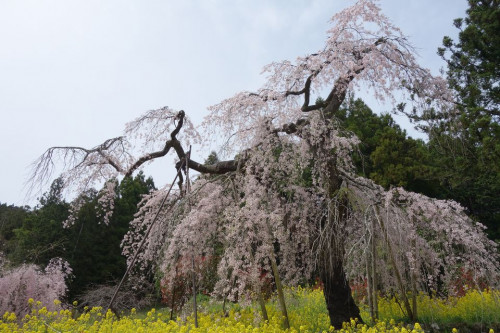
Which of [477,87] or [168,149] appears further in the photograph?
[477,87]

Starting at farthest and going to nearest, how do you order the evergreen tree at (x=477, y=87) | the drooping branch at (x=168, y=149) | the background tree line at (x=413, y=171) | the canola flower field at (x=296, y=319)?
1. the background tree line at (x=413, y=171)
2. the evergreen tree at (x=477, y=87)
3. the drooping branch at (x=168, y=149)
4. the canola flower field at (x=296, y=319)

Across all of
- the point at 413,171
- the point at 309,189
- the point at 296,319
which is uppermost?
the point at 413,171

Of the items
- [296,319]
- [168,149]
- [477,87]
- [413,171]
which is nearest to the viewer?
[296,319]

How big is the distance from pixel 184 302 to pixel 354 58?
16.8 feet

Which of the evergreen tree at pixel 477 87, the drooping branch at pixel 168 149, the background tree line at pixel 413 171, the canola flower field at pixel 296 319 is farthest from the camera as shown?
the background tree line at pixel 413 171

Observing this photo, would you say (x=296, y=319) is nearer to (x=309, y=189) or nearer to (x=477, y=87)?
(x=309, y=189)

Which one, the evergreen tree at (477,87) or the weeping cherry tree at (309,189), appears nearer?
the weeping cherry tree at (309,189)

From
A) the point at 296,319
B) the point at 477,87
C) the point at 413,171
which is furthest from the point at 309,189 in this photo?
the point at 413,171

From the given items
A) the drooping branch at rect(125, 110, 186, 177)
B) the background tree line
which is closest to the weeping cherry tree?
the drooping branch at rect(125, 110, 186, 177)

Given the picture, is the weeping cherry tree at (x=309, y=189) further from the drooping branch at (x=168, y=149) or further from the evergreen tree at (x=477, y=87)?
the evergreen tree at (x=477, y=87)

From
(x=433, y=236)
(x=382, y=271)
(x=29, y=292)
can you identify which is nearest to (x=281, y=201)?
(x=382, y=271)

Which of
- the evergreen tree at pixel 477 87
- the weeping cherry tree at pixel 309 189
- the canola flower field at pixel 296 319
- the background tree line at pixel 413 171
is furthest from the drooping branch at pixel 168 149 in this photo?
the evergreen tree at pixel 477 87

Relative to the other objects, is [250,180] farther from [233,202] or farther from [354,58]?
[354,58]

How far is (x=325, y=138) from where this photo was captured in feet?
18.9
